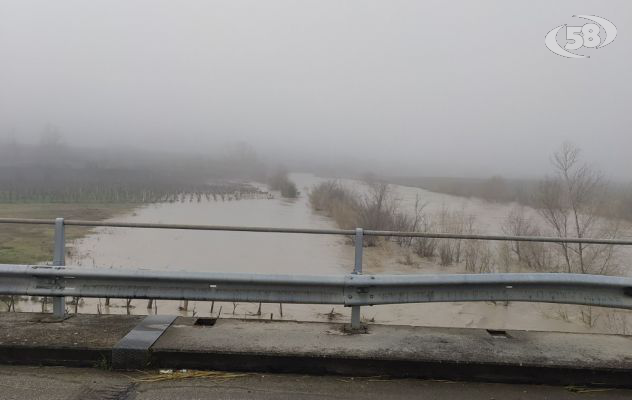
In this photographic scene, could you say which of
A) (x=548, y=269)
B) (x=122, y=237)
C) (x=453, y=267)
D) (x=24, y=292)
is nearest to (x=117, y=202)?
(x=122, y=237)

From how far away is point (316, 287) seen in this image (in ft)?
15.4

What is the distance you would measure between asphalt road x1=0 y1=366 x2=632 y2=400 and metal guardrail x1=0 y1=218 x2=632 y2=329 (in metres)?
0.69

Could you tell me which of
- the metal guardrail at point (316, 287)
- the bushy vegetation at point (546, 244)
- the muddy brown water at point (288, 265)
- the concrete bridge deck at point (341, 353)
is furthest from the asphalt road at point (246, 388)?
the bushy vegetation at point (546, 244)

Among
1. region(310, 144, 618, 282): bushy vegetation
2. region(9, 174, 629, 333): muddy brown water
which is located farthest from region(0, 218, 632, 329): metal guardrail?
region(310, 144, 618, 282): bushy vegetation

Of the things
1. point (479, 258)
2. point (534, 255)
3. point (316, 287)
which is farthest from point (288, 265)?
point (316, 287)

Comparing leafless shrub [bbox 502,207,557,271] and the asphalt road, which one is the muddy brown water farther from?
the asphalt road

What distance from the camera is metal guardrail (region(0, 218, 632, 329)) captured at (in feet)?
15.3

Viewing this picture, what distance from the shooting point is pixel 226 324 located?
5137mm

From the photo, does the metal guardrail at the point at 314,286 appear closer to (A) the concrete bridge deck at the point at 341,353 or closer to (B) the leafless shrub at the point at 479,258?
(A) the concrete bridge deck at the point at 341,353

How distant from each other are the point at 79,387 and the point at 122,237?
21795 mm

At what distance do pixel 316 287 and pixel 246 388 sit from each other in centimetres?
105

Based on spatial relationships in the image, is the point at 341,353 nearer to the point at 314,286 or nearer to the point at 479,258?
the point at 314,286

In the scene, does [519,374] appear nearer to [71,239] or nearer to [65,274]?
[65,274]

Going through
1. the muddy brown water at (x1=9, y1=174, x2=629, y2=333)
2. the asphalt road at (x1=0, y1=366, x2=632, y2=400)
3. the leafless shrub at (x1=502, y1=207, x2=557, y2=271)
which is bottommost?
the muddy brown water at (x1=9, y1=174, x2=629, y2=333)
